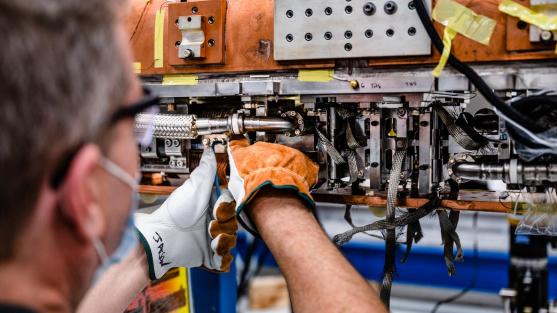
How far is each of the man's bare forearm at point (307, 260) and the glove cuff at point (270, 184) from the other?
0.03 meters

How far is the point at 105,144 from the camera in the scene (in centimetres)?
96

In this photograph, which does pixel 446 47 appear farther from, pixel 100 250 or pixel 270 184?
pixel 100 250

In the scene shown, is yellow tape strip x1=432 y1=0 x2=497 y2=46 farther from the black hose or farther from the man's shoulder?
the man's shoulder

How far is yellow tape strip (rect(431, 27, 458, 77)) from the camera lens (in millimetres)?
1477

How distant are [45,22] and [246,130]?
1.06m

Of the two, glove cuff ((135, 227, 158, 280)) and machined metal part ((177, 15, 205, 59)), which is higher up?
machined metal part ((177, 15, 205, 59))

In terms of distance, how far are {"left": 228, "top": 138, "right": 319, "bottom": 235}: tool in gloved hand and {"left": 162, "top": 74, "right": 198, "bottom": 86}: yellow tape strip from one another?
0.27 metres

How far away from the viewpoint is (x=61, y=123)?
0.86 metres

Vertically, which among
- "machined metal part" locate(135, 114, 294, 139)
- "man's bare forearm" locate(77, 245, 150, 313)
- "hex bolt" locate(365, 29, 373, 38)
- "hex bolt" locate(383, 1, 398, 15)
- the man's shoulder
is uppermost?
"hex bolt" locate(383, 1, 398, 15)

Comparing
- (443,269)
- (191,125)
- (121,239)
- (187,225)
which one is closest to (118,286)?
(187,225)

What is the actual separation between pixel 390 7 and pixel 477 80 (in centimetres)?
32

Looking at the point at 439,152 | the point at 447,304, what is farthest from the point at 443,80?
the point at 447,304

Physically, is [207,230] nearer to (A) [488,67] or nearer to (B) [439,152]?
(B) [439,152]

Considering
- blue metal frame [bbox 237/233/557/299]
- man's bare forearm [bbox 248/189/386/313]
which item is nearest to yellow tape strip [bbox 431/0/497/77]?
man's bare forearm [bbox 248/189/386/313]
